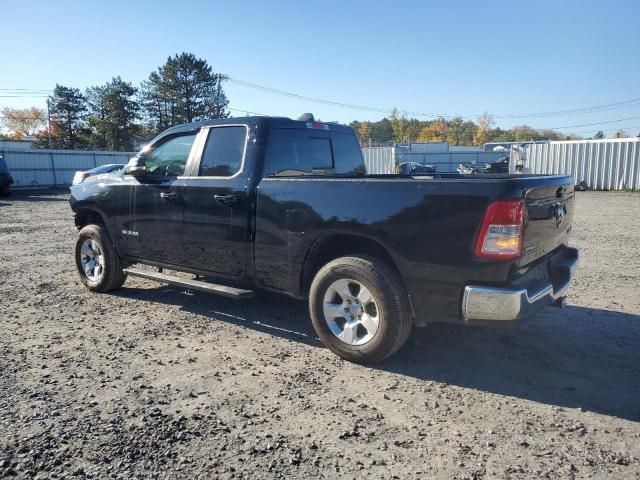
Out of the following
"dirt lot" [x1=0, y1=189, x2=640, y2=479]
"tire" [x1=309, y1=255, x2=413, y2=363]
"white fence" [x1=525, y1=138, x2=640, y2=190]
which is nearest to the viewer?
"dirt lot" [x1=0, y1=189, x2=640, y2=479]

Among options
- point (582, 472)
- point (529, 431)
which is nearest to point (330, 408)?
A: point (529, 431)

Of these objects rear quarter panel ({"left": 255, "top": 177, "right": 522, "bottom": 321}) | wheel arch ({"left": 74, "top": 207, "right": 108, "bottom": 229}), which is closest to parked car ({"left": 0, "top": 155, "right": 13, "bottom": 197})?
wheel arch ({"left": 74, "top": 207, "right": 108, "bottom": 229})

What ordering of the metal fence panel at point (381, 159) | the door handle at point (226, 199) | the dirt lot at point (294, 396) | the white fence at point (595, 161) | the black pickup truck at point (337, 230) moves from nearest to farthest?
the dirt lot at point (294, 396)
the black pickup truck at point (337, 230)
the door handle at point (226, 199)
the white fence at point (595, 161)
the metal fence panel at point (381, 159)

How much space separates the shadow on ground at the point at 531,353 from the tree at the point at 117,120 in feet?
214

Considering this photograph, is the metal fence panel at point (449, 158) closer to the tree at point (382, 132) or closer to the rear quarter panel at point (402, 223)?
the rear quarter panel at point (402, 223)

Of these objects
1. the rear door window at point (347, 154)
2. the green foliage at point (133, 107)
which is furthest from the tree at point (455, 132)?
the rear door window at point (347, 154)

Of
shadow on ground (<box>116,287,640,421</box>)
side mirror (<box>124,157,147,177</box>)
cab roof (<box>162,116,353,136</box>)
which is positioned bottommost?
shadow on ground (<box>116,287,640,421</box>)

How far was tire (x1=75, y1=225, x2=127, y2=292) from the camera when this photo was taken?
19.8 ft

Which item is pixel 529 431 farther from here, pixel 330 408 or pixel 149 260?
pixel 149 260

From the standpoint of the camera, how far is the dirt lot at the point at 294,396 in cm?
275

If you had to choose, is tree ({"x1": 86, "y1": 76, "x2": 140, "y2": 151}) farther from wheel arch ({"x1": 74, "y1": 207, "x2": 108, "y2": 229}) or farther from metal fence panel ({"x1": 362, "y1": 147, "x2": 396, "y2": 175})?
wheel arch ({"x1": 74, "y1": 207, "x2": 108, "y2": 229})

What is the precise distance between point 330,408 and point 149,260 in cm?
320

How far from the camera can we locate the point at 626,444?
9.41 ft

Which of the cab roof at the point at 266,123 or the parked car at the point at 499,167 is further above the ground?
the cab roof at the point at 266,123
